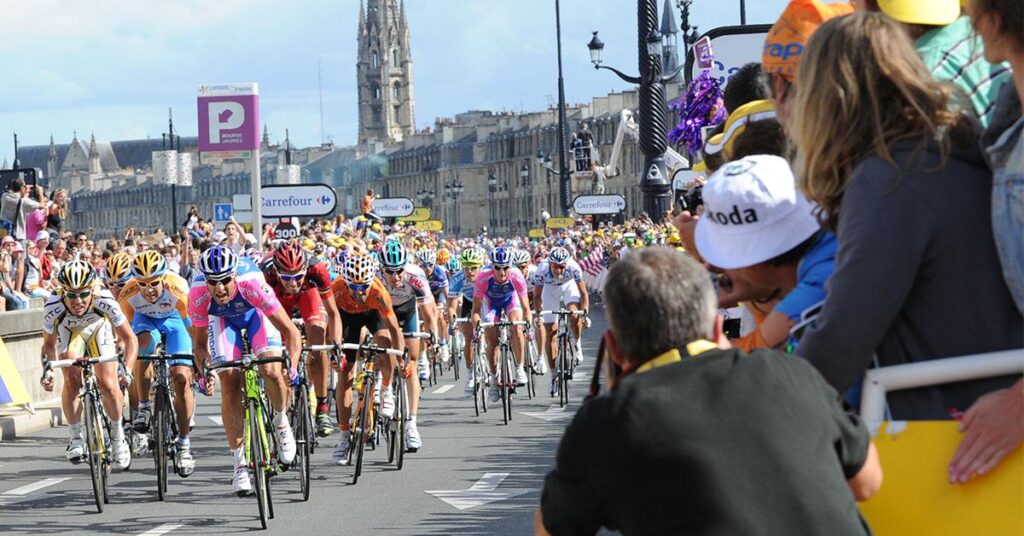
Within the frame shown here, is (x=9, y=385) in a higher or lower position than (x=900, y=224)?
lower

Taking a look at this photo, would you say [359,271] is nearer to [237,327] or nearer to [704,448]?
[237,327]

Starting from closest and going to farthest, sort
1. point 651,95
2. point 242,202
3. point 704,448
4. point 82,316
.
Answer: point 704,448
point 82,316
point 651,95
point 242,202

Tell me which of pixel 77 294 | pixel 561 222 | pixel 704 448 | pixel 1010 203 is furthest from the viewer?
pixel 561 222

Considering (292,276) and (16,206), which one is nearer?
(292,276)

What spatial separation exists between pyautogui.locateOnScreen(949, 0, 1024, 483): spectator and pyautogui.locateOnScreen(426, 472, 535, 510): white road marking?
29.0ft

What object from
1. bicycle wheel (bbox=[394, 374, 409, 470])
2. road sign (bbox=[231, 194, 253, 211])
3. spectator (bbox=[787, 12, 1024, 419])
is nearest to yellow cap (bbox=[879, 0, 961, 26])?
spectator (bbox=[787, 12, 1024, 419])

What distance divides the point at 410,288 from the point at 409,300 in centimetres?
18

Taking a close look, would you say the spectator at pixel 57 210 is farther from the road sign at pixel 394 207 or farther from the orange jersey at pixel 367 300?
the road sign at pixel 394 207

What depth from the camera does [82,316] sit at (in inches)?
570

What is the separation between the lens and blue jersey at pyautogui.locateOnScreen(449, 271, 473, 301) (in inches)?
981

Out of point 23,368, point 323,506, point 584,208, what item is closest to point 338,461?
point 323,506

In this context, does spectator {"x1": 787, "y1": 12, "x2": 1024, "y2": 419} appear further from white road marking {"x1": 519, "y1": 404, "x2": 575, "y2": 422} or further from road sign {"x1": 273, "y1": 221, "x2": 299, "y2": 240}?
road sign {"x1": 273, "y1": 221, "x2": 299, "y2": 240}

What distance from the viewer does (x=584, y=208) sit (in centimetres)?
5744

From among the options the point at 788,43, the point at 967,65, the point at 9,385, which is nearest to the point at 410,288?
the point at 9,385
